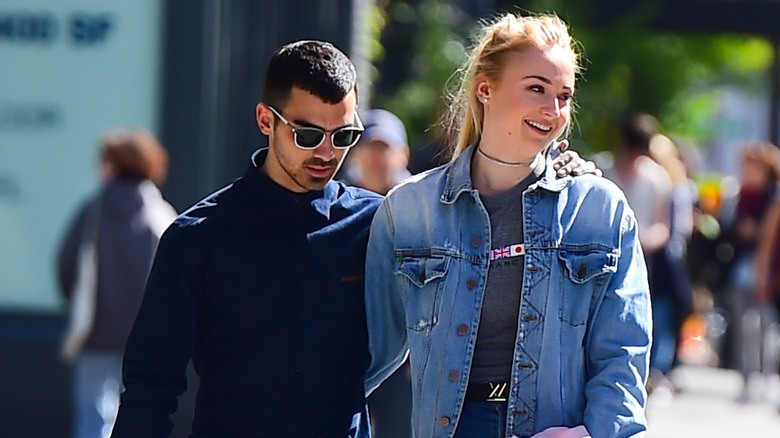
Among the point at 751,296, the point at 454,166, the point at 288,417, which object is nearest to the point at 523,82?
the point at 454,166

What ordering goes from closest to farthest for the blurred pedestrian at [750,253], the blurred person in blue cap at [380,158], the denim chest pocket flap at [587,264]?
the denim chest pocket flap at [587,264], the blurred person in blue cap at [380,158], the blurred pedestrian at [750,253]

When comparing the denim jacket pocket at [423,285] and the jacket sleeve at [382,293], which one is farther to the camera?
the jacket sleeve at [382,293]

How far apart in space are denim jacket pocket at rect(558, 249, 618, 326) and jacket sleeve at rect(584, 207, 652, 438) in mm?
28

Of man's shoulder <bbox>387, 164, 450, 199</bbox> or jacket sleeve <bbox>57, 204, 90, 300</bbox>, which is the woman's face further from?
jacket sleeve <bbox>57, 204, 90, 300</bbox>

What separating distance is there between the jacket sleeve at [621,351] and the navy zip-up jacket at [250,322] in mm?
632

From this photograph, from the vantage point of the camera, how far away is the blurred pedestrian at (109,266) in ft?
23.0

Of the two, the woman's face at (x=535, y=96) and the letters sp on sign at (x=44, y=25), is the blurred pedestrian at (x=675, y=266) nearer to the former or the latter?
the letters sp on sign at (x=44, y=25)

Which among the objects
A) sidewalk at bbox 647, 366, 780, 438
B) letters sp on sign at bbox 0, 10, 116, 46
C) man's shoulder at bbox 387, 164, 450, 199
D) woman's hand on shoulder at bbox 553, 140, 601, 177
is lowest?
sidewalk at bbox 647, 366, 780, 438

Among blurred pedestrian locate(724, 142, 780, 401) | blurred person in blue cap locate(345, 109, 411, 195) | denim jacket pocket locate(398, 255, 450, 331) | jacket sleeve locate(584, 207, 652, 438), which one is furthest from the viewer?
blurred pedestrian locate(724, 142, 780, 401)

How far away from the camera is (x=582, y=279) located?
132 inches

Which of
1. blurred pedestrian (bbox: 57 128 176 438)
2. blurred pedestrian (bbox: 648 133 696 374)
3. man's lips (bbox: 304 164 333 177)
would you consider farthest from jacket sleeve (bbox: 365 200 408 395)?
blurred pedestrian (bbox: 648 133 696 374)

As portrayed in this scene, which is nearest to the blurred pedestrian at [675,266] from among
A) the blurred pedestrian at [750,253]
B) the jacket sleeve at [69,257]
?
the blurred pedestrian at [750,253]

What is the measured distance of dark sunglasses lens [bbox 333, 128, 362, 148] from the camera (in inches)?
139

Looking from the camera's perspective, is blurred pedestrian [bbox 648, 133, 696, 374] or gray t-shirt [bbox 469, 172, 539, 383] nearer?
gray t-shirt [bbox 469, 172, 539, 383]
